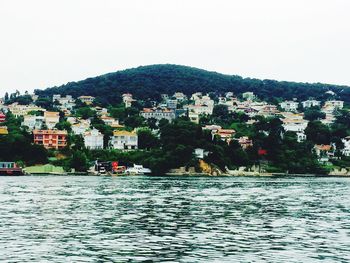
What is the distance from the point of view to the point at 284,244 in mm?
30375

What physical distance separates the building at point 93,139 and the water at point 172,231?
341 feet

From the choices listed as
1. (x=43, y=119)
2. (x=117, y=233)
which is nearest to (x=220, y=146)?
(x=43, y=119)

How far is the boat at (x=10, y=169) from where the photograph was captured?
124500 mm

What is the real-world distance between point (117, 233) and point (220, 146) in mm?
105912

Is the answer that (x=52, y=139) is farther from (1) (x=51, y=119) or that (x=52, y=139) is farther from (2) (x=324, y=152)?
(2) (x=324, y=152)

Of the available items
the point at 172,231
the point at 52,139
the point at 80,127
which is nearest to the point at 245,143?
the point at 52,139

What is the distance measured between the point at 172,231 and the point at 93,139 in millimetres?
128763

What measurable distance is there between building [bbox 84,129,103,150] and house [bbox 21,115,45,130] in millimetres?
30480

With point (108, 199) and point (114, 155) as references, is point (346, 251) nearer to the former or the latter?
point (108, 199)

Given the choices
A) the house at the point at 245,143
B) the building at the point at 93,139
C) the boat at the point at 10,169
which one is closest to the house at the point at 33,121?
the building at the point at 93,139

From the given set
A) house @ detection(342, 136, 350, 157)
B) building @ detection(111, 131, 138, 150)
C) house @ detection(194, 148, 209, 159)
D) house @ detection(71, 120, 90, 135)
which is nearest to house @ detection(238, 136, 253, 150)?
house @ detection(194, 148, 209, 159)

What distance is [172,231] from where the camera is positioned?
3488 centimetres

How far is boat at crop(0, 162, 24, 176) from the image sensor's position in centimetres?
12450

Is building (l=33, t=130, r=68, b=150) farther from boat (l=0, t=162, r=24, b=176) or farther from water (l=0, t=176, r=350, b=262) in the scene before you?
water (l=0, t=176, r=350, b=262)
